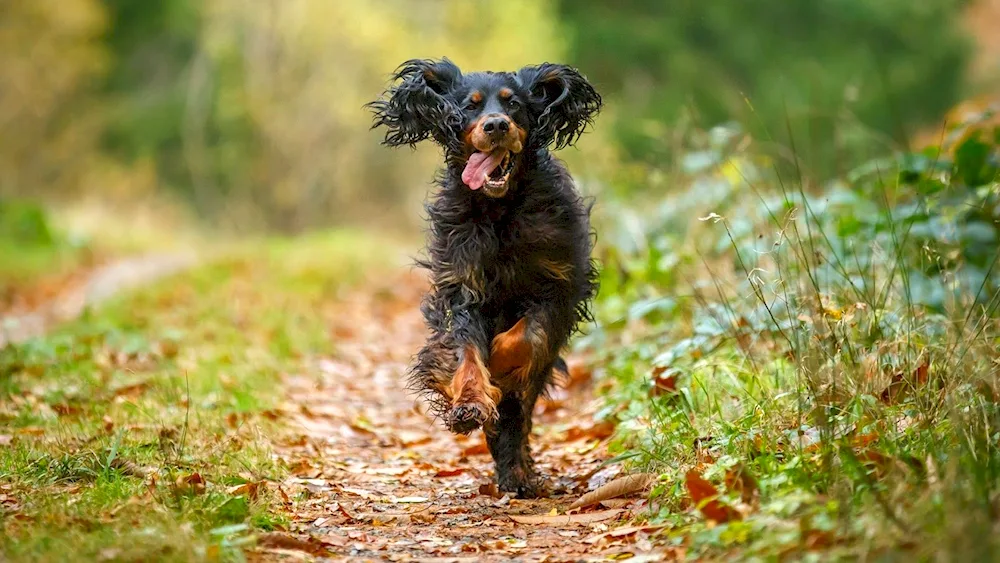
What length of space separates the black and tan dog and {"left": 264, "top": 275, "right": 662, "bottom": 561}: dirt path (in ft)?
0.95

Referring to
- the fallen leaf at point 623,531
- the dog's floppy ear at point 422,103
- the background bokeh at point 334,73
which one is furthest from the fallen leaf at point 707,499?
the background bokeh at point 334,73

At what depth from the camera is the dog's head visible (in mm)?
4625

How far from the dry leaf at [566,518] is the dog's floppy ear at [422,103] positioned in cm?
174

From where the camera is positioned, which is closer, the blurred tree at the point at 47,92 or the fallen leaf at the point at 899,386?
the fallen leaf at the point at 899,386

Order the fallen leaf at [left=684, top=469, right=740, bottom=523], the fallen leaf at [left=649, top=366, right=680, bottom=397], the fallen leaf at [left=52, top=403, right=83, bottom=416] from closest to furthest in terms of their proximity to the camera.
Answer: the fallen leaf at [left=684, top=469, right=740, bottom=523] → the fallen leaf at [left=649, top=366, right=680, bottom=397] → the fallen leaf at [left=52, top=403, right=83, bottom=416]

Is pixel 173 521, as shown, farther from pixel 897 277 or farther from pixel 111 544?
pixel 897 277

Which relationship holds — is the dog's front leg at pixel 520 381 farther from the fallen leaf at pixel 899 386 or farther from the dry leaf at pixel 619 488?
the fallen leaf at pixel 899 386

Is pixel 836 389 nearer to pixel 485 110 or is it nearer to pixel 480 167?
pixel 480 167

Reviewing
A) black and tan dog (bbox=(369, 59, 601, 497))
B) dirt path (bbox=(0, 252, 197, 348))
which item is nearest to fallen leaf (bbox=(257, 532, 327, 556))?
black and tan dog (bbox=(369, 59, 601, 497))

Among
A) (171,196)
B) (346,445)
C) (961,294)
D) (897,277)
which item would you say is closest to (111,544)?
(346,445)

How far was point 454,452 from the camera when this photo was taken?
18.6 feet

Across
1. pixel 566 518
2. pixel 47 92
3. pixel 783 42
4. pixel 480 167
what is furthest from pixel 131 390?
pixel 783 42

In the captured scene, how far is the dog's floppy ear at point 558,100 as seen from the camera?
4965 mm

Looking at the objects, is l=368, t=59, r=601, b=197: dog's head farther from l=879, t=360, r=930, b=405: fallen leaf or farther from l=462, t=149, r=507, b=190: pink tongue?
l=879, t=360, r=930, b=405: fallen leaf
